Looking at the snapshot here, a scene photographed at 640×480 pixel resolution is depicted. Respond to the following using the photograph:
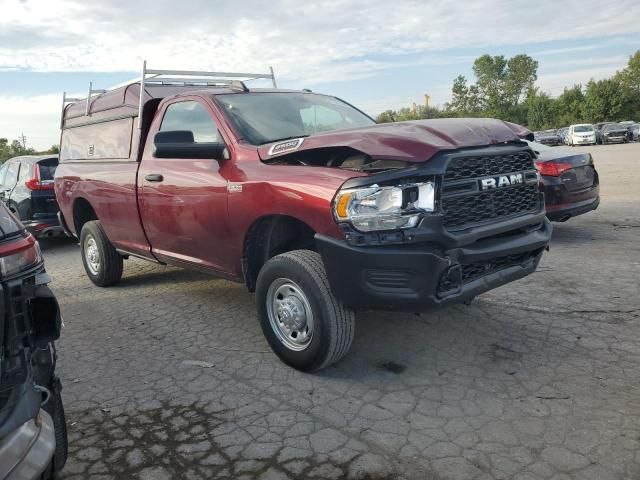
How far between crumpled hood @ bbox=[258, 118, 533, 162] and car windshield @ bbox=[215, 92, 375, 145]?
469 millimetres

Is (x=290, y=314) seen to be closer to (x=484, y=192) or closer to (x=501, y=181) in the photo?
(x=484, y=192)

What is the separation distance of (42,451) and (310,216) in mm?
1904

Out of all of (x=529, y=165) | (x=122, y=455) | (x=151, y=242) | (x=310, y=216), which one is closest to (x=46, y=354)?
(x=122, y=455)

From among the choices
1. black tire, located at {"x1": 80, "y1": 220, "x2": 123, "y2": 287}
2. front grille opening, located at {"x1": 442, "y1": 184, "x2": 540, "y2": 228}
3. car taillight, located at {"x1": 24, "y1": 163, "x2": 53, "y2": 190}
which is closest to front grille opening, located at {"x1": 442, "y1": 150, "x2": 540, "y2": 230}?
front grille opening, located at {"x1": 442, "y1": 184, "x2": 540, "y2": 228}

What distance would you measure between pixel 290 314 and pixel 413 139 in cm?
139

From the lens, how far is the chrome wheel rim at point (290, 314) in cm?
359

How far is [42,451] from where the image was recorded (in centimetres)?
202

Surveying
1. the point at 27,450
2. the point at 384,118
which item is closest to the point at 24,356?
the point at 27,450

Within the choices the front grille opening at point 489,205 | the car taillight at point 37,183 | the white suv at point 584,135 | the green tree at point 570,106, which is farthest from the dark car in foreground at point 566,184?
the green tree at point 570,106

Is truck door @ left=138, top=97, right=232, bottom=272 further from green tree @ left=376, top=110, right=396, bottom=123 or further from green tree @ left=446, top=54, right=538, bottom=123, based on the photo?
green tree @ left=446, top=54, right=538, bottom=123

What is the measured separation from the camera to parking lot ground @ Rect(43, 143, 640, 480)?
2709 mm

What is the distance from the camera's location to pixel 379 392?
3.40 m

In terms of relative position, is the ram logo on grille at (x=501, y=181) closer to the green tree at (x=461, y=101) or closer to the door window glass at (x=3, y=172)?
the door window glass at (x=3, y=172)

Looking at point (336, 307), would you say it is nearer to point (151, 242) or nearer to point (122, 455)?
point (122, 455)
